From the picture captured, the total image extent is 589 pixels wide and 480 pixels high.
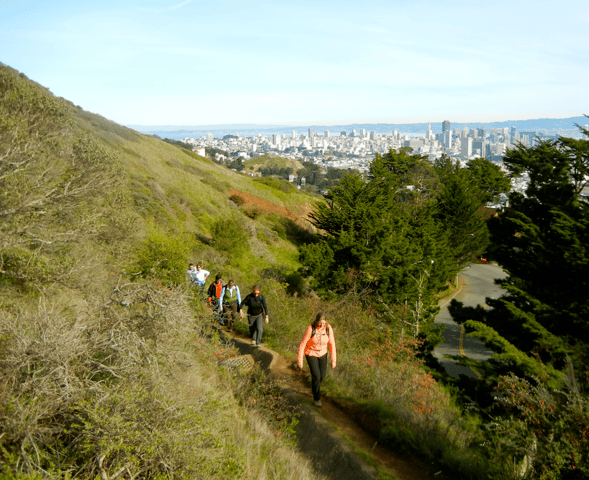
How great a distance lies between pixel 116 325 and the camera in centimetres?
409

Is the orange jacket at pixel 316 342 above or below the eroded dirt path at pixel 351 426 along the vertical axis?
above

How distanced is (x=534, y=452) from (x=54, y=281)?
9.23 metres

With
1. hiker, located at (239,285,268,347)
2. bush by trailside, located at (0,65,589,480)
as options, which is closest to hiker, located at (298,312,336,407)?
bush by trailside, located at (0,65,589,480)

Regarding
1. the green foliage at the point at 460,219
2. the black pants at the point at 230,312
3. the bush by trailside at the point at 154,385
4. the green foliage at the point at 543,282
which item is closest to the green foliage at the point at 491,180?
the green foliage at the point at 460,219

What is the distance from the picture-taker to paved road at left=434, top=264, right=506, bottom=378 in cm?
2862

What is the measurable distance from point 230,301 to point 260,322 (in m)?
1.71

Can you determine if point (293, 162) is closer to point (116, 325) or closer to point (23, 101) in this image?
point (23, 101)

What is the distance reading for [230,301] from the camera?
9859mm

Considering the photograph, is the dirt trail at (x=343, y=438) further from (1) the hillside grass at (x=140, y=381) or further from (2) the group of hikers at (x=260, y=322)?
(2) the group of hikers at (x=260, y=322)

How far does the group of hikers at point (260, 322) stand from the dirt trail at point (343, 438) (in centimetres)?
31

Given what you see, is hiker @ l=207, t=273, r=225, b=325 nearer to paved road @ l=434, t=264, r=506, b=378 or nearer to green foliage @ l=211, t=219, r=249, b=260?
green foliage @ l=211, t=219, r=249, b=260

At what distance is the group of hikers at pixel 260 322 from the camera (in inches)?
229

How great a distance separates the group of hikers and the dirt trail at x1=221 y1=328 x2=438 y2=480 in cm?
31

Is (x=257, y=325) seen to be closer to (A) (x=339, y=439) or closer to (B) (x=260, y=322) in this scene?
(B) (x=260, y=322)
